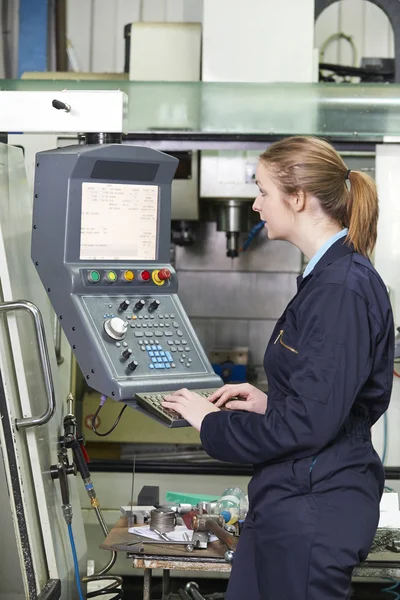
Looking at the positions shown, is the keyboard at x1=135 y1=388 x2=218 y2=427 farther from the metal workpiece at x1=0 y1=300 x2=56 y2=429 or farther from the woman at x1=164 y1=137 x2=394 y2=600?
the metal workpiece at x1=0 y1=300 x2=56 y2=429

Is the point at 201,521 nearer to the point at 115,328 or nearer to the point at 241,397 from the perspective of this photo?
the point at 241,397

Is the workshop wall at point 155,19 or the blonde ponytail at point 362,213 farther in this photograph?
the workshop wall at point 155,19

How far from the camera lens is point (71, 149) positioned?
1.80m

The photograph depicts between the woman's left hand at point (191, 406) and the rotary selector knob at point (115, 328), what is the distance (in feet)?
0.67

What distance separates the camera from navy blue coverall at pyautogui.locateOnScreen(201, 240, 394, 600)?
1375 millimetres

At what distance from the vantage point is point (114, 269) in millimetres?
1842

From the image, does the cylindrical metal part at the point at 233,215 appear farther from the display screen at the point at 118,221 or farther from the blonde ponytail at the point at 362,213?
the blonde ponytail at the point at 362,213

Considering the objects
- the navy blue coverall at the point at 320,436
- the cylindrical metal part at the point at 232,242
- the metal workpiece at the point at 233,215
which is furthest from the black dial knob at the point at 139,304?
the cylindrical metal part at the point at 232,242

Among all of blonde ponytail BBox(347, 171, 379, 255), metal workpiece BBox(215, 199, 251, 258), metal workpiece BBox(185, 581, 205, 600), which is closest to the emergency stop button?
blonde ponytail BBox(347, 171, 379, 255)

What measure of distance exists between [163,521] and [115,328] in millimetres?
621

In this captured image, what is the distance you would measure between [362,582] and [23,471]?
1.92m

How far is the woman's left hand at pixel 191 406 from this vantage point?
1.53 metres

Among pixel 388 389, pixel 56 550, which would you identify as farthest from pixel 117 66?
pixel 388 389

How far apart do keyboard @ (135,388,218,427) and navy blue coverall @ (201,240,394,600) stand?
8 centimetres
